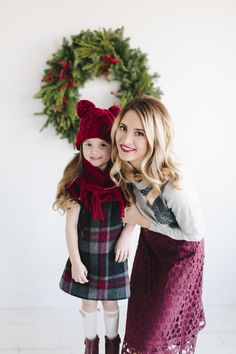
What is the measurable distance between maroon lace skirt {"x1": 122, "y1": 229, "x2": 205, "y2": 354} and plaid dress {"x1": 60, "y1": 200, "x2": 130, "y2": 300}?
4.1 inches

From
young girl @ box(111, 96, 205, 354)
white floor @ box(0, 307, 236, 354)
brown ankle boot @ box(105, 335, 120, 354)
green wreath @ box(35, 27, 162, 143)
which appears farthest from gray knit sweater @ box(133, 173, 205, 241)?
white floor @ box(0, 307, 236, 354)

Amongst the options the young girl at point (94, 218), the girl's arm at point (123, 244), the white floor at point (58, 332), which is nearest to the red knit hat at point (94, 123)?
the young girl at point (94, 218)

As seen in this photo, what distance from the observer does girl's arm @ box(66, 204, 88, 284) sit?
3.96 feet

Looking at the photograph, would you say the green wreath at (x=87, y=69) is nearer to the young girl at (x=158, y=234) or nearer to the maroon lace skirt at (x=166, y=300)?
the young girl at (x=158, y=234)

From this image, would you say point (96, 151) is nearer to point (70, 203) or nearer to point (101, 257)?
point (70, 203)

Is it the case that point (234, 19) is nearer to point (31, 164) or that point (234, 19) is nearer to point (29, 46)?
point (29, 46)

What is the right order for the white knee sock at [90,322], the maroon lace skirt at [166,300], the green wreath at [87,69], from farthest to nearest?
1. the green wreath at [87,69]
2. the white knee sock at [90,322]
3. the maroon lace skirt at [166,300]

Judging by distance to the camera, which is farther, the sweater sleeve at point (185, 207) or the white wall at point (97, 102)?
the white wall at point (97, 102)

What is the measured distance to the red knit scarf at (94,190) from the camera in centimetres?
117

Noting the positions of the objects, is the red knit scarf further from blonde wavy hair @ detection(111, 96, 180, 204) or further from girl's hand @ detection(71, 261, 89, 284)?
girl's hand @ detection(71, 261, 89, 284)

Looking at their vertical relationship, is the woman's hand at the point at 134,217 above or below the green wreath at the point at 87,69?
below

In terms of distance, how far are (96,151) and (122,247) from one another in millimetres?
380

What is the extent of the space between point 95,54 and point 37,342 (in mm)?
1500

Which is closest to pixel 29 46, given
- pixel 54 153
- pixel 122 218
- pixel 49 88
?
pixel 49 88
